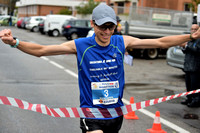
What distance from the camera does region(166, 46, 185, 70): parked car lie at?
12.4 meters

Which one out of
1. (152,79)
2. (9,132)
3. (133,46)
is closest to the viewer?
(133,46)

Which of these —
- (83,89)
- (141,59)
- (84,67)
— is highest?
(84,67)

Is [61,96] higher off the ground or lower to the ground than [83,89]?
lower

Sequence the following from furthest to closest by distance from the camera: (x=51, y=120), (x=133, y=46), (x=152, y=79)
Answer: (x=152, y=79) → (x=51, y=120) → (x=133, y=46)

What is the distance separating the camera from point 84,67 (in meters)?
3.80

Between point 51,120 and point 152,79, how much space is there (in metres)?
6.33

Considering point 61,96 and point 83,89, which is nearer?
point 83,89

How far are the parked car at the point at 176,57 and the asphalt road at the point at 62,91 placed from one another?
573mm

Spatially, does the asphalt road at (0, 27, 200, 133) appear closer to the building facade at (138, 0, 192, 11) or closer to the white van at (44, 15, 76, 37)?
the white van at (44, 15, 76, 37)

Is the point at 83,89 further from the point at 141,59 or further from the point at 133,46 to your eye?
the point at 141,59

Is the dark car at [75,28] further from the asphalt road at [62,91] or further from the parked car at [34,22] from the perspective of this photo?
A: the parked car at [34,22]

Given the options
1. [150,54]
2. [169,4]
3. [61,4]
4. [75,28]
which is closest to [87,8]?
[169,4]

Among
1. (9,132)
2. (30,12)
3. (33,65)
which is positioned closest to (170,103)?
(9,132)

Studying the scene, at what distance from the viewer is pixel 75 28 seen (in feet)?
98.3
